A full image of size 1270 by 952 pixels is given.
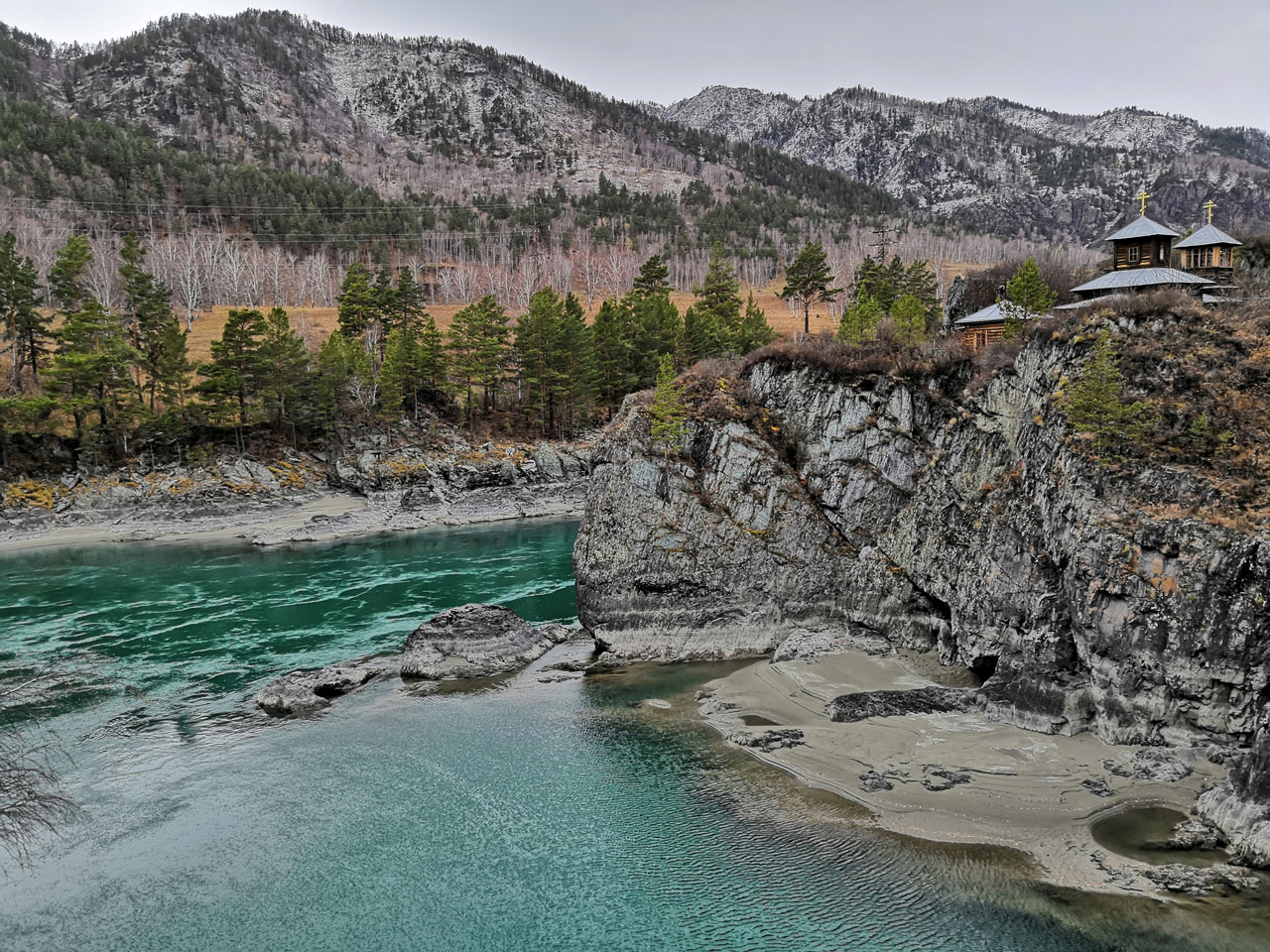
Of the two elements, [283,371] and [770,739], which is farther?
[283,371]

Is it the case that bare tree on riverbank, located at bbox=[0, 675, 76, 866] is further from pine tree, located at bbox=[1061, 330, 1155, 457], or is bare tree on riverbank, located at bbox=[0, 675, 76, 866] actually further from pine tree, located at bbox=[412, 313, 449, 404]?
pine tree, located at bbox=[412, 313, 449, 404]

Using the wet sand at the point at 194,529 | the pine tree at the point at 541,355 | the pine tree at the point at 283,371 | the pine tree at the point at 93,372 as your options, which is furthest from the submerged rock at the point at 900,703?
the pine tree at the point at 93,372

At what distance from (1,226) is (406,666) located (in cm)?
12303

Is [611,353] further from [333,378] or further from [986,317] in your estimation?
[986,317]

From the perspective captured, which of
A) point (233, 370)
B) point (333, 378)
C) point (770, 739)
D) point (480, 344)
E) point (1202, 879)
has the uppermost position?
point (480, 344)

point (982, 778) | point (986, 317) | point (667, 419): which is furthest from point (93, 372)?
point (982, 778)

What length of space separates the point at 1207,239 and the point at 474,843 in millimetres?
47181

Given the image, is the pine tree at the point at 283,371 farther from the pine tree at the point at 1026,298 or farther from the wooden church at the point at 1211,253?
the wooden church at the point at 1211,253

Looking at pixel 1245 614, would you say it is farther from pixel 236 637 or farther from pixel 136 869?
pixel 236 637

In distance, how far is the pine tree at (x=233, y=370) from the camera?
209 feet

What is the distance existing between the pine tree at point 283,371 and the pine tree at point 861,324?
50163mm

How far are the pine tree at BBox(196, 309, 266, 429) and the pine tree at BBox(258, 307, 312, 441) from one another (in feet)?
1.52

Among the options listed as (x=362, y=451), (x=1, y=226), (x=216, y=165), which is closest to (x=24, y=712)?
(x=362, y=451)

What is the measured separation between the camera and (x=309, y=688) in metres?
27.2
